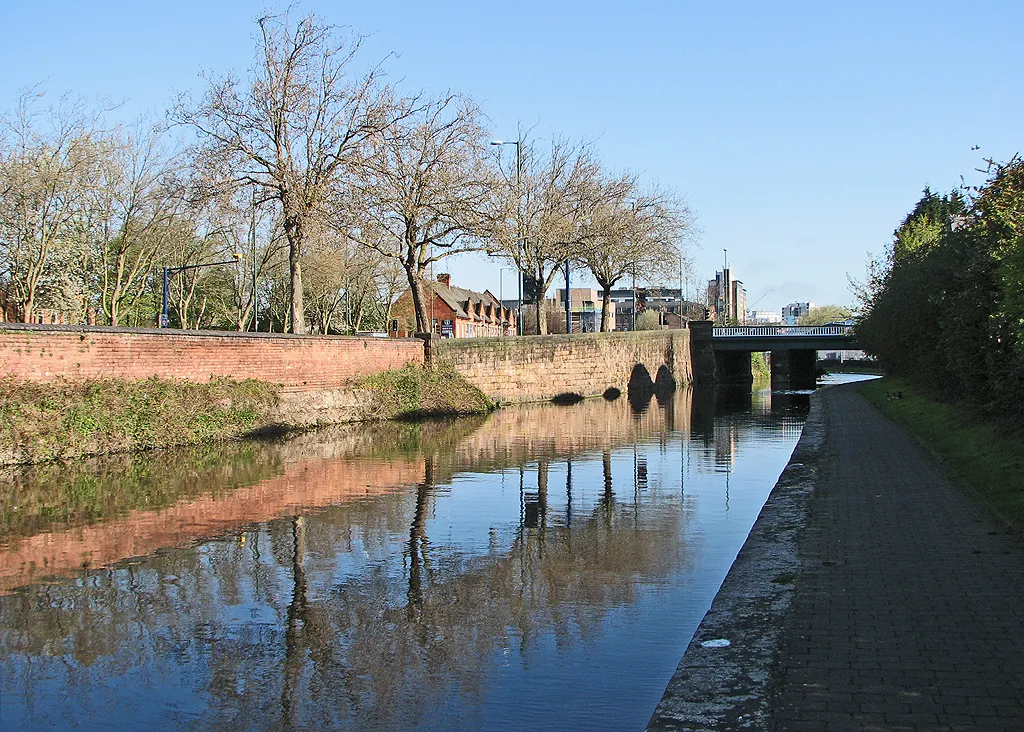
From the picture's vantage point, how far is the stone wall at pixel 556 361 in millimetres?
39000

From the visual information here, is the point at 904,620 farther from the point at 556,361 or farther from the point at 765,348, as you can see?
the point at 765,348

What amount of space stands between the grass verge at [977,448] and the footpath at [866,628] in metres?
0.36

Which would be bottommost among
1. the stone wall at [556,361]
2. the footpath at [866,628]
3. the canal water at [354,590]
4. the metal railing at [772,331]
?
the canal water at [354,590]

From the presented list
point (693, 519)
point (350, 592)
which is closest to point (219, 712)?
point (350, 592)

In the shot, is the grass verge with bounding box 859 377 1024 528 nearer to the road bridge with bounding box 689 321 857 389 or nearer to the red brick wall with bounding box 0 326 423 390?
the red brick wall with bounding box 0 326 423 390

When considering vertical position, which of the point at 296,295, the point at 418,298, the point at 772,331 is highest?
the point at 418,298

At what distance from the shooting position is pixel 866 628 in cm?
679

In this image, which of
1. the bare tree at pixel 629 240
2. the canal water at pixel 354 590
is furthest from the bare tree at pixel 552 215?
the canal water at pixel 354 590

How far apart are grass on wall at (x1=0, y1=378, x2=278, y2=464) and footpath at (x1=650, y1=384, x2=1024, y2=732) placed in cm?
1270

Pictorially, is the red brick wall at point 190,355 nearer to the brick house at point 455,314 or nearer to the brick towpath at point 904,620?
the brick towpath at point 904,620

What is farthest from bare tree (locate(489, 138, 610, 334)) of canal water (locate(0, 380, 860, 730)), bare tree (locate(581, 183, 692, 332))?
canal water (locate(0, 380, 860, 730))

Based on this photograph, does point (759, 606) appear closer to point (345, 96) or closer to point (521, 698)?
point (521, 698)

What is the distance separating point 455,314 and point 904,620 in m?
94.4

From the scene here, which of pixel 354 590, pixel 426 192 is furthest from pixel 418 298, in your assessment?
pixel 354 590
